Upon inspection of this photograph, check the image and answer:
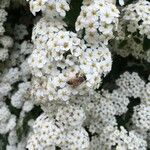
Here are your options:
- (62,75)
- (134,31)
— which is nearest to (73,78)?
(62,75)

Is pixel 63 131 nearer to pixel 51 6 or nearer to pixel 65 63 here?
pixel 65 63

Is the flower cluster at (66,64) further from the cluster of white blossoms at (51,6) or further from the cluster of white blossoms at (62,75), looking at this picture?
the cluster of white blossoms at (51,6)

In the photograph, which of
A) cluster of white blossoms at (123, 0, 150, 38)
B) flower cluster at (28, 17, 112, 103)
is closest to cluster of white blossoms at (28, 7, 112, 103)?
flower cluster at (28, 17, 112, 103)

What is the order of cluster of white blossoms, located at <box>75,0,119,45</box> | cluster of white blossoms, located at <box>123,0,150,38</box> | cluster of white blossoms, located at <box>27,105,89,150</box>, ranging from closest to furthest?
cluster of white blossoms, located at <box>75,0,119,45</box>
cluster of white blossoms, located at <box>27,105,89,150</box>
cluster of white blossoms, located at <box>123,0,150,38</box>

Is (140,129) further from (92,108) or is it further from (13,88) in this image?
(13,88)

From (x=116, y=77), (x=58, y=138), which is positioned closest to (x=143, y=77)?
(x=116, y=77)

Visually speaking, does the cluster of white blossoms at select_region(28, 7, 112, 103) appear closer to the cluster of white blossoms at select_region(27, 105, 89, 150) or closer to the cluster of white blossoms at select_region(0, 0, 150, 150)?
the cluster of white blossoms at select_region(0, 0, 150, 150)

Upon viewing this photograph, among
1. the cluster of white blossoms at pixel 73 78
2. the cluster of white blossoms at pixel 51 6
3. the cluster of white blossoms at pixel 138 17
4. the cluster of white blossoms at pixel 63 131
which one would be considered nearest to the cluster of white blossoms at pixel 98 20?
the cluster of white blossoms at pixel 73 78

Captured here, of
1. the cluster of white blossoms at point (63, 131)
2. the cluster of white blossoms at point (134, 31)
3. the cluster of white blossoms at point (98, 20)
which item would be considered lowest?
the cluster of white blossoms at point (63, 131)
